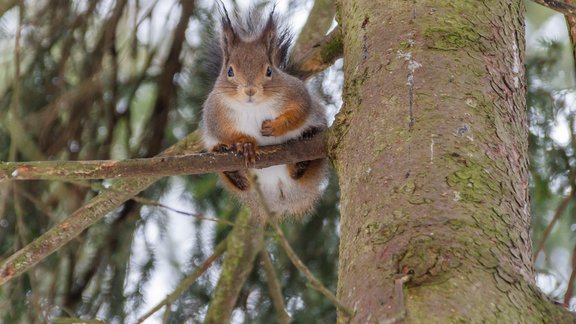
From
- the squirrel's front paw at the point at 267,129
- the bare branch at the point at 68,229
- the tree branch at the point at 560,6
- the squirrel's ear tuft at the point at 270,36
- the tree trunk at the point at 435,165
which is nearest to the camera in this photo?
the tree trunk at the point at 435,165

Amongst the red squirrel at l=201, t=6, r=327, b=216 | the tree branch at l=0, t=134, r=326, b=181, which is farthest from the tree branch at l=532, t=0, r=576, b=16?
the red squirrel at l=201, t=6, r=327, b=216

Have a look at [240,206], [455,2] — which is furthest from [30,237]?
[455,2]

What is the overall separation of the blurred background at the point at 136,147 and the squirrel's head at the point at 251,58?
0.62 feet

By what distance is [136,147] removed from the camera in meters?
2.46

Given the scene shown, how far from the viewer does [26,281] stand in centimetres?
232

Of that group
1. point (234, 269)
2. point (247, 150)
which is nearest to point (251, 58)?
point (247, 150)

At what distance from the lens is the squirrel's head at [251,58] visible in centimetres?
202

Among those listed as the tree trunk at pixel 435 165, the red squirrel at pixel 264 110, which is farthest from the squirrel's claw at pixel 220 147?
the tree trunk at pixel 435 165

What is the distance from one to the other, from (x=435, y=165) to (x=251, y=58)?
1.05 meters

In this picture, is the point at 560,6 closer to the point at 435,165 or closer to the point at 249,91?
the point at 435,165

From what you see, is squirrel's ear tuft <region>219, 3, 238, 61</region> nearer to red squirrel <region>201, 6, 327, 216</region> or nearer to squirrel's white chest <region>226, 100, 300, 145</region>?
red squirrel <region>201, 6, 327, 216</region>

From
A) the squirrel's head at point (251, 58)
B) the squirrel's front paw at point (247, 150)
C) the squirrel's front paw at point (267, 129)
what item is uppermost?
the squirrel's head at point (251, 58)

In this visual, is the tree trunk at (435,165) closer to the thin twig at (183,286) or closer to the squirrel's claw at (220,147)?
the thin twig at (183,286)

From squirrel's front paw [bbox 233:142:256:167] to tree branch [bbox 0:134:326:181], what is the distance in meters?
0.03
